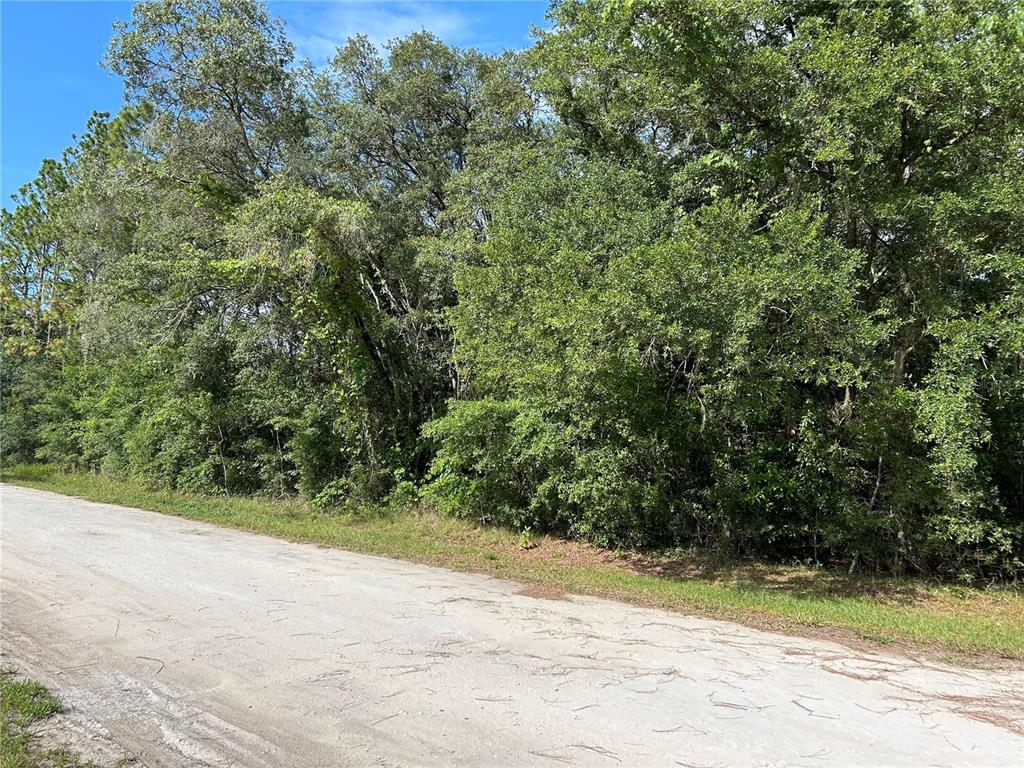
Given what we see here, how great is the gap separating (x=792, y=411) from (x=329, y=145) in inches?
523

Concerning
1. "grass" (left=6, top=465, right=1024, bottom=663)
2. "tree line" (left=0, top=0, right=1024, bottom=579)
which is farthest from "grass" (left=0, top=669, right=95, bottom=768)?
"tree line" (left=0, top=0, right=1024, bottom=579)

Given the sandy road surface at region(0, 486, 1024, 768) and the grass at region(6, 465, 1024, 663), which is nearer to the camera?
the sandy road surface at region(0, 486, 1024, 768)

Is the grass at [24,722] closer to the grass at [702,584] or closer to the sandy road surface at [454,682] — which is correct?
the sandy road surface at [454,682]

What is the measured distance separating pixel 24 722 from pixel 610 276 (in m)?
7.13

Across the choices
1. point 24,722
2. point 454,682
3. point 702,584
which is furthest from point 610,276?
point 24,722

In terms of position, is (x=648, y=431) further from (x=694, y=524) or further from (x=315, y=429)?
(x=315, y=429)

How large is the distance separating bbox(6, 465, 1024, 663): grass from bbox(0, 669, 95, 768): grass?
5.26 meters

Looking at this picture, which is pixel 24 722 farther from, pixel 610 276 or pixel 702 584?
pixel 702 584

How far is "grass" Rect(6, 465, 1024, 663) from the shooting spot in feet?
22.7

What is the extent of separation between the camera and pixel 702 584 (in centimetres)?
920

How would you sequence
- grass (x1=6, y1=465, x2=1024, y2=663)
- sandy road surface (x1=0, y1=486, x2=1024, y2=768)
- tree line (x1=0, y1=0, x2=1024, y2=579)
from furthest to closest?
tree line (x1=0, y1=0, x2=1024, y2=579) → grass (x1=6, y1=465, x2=1024, y2=663) → sandy road surface (x1=0, y1=486, x2=1024, y2=768)

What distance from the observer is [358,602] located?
7.05 m

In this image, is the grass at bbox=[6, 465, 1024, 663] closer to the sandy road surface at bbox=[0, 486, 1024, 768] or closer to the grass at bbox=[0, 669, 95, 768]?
the sandy road surface at bbox=[0, 486, 1024, 768]

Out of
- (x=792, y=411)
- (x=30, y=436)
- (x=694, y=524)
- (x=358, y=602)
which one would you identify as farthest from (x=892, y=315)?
(x=30, y=436)
